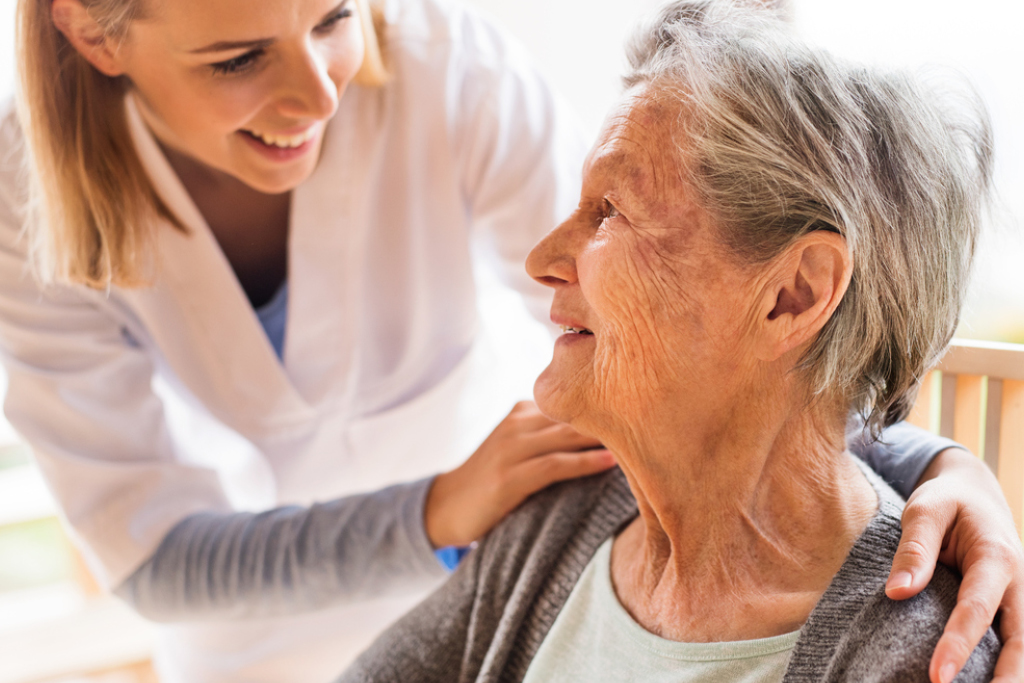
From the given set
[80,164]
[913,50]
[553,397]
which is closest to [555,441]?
[553,397]

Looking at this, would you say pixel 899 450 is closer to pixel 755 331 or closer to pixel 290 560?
pixel 755 331

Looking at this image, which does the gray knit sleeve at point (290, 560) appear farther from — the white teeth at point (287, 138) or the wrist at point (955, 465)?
the wrist at point (955, 465)

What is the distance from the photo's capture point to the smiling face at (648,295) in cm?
94

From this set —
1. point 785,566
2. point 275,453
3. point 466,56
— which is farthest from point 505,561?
point 466,56

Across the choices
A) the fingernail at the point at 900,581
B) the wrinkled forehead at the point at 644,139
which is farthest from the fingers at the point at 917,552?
the wrinkled forehead at the point at 644,139

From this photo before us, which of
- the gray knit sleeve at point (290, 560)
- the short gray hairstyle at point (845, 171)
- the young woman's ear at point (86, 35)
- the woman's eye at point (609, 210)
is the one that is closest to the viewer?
the short gray hairstyle at point (845, 171)

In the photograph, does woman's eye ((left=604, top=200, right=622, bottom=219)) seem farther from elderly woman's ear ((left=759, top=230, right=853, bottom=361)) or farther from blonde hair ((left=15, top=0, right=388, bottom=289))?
blonde hair ((left=15, top=0, right=388, bottom=289))

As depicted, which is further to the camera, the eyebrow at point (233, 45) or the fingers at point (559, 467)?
the fingers at point (559, 467)

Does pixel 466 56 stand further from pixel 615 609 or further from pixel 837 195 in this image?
pixel 615 609

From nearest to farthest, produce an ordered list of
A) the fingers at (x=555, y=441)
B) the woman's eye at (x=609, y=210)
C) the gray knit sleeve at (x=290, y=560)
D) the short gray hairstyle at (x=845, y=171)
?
the short gray hairstyle at (x=845, y=171), the woman's eye at (x=609, y=210), the fingers at (x=555, y=441), the gray knit sleeve at (x=290, y=560)

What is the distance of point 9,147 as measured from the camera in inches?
52.1

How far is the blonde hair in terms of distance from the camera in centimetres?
118

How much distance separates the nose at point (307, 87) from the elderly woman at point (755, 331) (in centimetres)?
38

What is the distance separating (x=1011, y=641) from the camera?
30.0 inches
